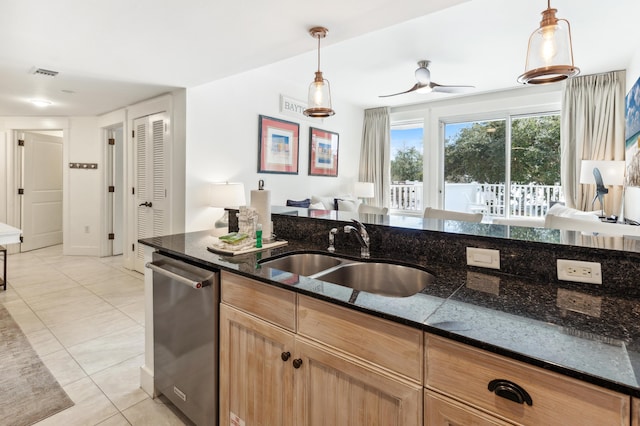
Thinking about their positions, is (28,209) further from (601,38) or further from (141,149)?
(601,38)

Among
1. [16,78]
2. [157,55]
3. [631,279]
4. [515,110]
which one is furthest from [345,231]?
[515,110]

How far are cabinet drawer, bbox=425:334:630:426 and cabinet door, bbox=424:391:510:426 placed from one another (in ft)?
0.06

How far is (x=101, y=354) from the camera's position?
2.40 metres

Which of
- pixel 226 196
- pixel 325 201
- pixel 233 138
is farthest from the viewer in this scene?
pixel 325 201

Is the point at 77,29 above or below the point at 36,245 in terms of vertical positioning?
above

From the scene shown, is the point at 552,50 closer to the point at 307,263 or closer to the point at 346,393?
the point at 307,263

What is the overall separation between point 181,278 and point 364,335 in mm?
931

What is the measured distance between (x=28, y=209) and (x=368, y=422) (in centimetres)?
692

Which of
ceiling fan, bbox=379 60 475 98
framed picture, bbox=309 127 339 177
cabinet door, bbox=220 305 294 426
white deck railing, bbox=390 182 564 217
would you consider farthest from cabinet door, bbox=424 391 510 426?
white deck railing, bbox=390 182 564 217

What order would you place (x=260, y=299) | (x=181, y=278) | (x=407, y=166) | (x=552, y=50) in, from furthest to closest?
(x=407, y=166), (x=552, y=50), (x=181, y=278), (x=260, y=299)

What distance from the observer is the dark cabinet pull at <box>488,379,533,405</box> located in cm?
74

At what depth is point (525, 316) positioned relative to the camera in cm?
91

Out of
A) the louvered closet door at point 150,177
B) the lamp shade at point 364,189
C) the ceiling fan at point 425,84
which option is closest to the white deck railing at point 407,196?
the lamp shade at point 364,189

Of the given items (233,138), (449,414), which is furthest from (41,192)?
(449,414)
